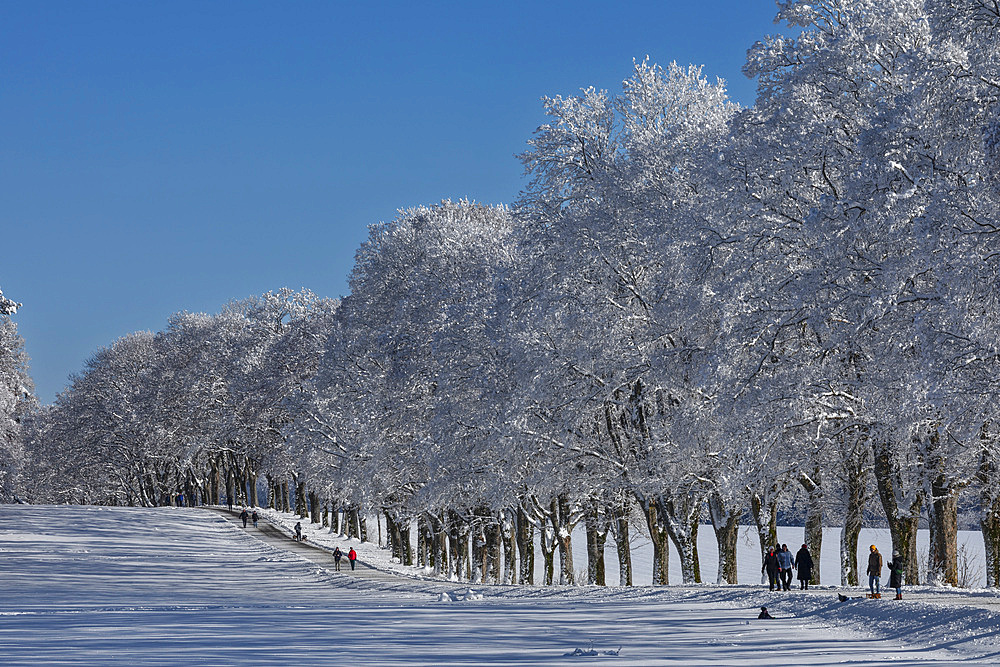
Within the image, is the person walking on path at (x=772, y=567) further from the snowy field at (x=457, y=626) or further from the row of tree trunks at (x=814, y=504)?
the row of tree trunks at (x=814, y=504)

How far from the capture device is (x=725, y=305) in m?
23.0

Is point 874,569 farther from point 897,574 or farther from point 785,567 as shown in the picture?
point 785,567

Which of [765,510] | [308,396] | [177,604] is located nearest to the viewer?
[177,604]

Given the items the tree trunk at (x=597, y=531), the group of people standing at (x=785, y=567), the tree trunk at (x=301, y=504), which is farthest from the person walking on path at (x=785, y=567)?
the tree trunk at (x=301, y=504)

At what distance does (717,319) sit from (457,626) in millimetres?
10512

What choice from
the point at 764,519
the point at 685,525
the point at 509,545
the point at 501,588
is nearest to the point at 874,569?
the point at 764,519

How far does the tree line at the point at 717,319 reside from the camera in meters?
18.3

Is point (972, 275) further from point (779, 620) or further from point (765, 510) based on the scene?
point (765, 510)

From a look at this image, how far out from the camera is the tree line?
1828 cm

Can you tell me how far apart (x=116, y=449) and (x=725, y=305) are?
6963 centimetres

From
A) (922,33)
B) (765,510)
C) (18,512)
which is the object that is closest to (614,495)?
(765,510)

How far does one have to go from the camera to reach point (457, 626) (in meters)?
18.8

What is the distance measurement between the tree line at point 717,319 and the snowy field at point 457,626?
375 cm

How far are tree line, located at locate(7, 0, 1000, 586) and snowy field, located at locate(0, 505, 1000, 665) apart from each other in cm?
375
